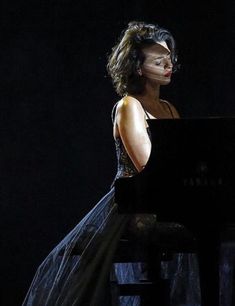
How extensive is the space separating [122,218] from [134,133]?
0.32 meters

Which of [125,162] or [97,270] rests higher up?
[125,162]

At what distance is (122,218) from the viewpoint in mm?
3086

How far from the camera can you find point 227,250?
11.1 feet

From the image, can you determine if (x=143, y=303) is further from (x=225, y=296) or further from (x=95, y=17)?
(x=95, y=17)

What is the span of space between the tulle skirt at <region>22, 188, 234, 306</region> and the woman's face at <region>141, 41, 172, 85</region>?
1.58ft

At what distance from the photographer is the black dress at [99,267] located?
10.0ft

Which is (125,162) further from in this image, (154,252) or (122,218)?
(154,252)

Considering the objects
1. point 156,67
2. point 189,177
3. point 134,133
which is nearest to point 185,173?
point 189,177

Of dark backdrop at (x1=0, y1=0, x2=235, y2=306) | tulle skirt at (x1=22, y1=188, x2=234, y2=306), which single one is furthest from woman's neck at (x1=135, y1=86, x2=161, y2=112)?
dark backdrop at (x1=0, y1=0, x2=235, y2=306)

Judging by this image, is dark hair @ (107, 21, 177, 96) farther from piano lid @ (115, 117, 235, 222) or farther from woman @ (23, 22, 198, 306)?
piano lid @ (115, 117, 235, 222)

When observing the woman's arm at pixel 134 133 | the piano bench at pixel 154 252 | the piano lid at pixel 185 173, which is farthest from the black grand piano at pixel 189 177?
the woman's arm at pixel 134 133

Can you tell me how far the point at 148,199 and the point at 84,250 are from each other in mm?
502

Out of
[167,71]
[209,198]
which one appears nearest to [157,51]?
[167,71]

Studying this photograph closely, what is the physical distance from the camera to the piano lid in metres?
2.74
